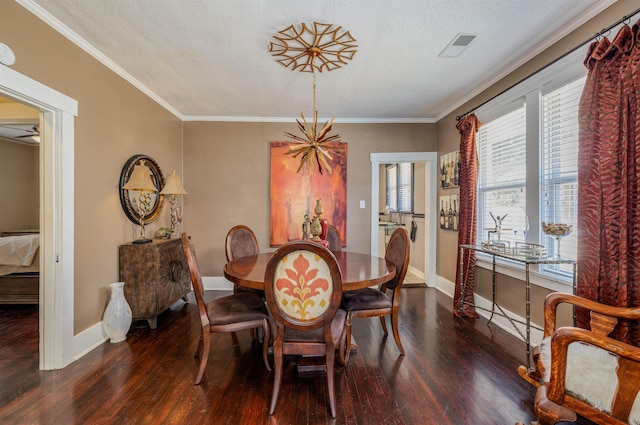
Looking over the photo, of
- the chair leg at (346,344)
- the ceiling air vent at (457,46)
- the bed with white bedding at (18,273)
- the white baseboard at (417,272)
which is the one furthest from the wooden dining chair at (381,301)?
the bed with white bedding at (18,273)

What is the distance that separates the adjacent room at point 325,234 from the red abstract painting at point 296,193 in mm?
753

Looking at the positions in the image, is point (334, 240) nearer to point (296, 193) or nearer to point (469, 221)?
point (296, 193)

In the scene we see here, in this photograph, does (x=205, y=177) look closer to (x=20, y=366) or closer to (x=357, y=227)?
(x=357, y=227)

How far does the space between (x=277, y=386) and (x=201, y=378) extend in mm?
682

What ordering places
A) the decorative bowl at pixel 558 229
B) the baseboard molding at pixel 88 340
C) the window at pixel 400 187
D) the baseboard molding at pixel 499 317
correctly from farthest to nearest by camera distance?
the window at pixel 400 187, the baseboard molding at pixel 499 317, the baseboard molding at pixel 88 340, the decorative bowl at pixel 558 229

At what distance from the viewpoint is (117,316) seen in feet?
8.45

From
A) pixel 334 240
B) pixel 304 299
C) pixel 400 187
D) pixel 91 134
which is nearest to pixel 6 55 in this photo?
pixel 91 134

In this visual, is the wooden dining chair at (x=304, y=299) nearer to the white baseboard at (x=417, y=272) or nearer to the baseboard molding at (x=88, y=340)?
the baseboard molding at (x=88, y=340)

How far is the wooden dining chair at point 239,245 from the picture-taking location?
2867mm

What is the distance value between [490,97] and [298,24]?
2.24 meters

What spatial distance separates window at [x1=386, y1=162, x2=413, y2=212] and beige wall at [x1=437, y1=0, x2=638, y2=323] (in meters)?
1.29

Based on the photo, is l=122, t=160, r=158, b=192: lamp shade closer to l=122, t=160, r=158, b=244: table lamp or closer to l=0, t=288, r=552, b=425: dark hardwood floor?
l=122, t=160, r=158, b=244: table lamp

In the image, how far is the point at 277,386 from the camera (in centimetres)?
167

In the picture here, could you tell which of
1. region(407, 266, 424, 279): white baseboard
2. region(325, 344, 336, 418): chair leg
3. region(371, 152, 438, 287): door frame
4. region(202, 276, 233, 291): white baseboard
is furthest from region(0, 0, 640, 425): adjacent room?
region(407, 266, 424, 279): white baseboard
